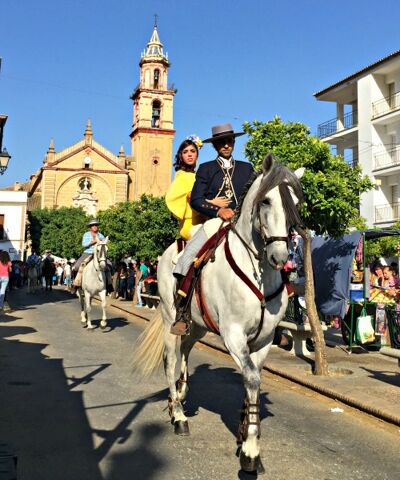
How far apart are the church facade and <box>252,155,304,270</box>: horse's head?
2708 inches

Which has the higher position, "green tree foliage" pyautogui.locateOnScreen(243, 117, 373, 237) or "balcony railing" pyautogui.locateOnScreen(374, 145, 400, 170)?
"balcony railing" pyautogui.locateOnScreen(374, 145, 400, 170)

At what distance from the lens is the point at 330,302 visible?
1201 cm

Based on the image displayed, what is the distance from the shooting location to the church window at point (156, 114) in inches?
2894

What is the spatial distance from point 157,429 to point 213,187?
252 centimetres

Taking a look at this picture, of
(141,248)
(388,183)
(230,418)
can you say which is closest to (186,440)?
(230,418)

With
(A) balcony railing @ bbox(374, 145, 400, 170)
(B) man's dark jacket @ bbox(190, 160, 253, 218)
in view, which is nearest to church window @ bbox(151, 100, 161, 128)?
(A) balcony railing @ bbox(374, 145, 400, 170)

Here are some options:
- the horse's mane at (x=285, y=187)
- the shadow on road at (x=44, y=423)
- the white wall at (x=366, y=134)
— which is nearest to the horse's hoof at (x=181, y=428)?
the shadow on road at (x=44, y=423)

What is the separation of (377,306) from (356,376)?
9.10ft

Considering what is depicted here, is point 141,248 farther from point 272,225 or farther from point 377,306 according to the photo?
point 272,225

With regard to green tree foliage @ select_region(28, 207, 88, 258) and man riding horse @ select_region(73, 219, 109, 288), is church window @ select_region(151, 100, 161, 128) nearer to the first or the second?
green tree foliage @ select_region(28, 207, 88, 258)

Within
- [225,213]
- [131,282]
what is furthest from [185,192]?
[131,282]

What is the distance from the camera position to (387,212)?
32531mm

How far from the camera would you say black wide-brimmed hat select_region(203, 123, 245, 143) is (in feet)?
17.4

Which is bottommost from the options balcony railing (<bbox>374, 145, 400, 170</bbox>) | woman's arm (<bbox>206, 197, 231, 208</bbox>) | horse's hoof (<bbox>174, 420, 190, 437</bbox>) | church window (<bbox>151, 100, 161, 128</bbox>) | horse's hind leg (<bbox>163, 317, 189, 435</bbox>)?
horse's hoof (<bbox>174, 420, 190, 437</bbox>)
